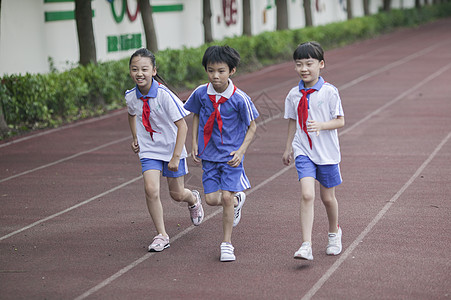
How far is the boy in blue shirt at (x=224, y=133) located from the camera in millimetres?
5973

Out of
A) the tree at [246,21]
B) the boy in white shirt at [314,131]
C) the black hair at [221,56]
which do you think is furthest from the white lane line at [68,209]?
the tree at [246,21]

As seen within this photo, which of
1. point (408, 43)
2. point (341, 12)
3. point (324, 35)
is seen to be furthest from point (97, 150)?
point (341, 12)

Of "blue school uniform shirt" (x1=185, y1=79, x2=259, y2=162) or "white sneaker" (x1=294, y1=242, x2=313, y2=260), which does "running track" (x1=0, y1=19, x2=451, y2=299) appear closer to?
"white sneaker" (x1=294, y1=242, x2=313, y2=260)

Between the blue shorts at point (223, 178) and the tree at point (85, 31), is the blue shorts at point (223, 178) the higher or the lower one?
the lower one

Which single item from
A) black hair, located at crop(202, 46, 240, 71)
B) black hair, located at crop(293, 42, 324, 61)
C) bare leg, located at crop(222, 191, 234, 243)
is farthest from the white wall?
black hair, located at crop(293, 42, 324, 61)

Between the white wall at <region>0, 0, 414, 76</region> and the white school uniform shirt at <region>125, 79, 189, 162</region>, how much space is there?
10005mm

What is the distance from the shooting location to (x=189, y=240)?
6.71 metres

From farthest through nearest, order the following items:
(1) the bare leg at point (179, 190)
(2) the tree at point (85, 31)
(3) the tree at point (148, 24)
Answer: (3) the tree at point (148, 24)
(2) the tree at point (85, 31)
(1) the bare leg at point (179, 190)

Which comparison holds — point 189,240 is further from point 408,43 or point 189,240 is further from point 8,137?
point 408,43

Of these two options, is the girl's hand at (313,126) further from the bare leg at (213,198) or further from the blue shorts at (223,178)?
the bare leg at (213,198)

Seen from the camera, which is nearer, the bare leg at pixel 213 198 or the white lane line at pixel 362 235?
the white lane line at pixel 362 235

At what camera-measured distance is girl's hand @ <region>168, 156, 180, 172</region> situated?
242 inches

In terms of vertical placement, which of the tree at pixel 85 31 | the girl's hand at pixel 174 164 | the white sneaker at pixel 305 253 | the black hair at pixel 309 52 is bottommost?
the white sneaker at pixel 305 253

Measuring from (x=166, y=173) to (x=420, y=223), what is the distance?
2419 mm
